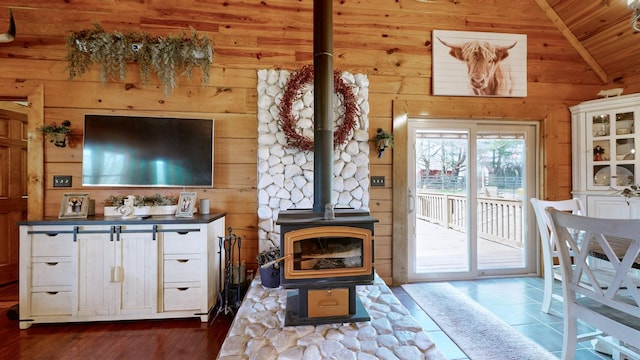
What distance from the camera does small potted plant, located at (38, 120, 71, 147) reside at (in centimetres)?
274

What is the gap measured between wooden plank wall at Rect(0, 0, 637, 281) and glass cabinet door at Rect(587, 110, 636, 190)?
252 millimetres

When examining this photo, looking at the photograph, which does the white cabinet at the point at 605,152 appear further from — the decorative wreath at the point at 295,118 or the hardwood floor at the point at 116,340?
the hardwood floor at the point at 116,340

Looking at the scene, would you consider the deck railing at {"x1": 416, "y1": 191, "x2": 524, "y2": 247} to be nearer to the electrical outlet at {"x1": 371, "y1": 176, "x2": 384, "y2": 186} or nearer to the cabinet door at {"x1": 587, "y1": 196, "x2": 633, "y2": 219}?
the electrical outlet at {"x1": 371, "y1": 176, "x2": 384, "y2": 186}

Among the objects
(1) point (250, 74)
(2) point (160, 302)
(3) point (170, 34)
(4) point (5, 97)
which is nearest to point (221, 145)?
(1) point (250, 74)

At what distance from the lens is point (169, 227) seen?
8.05ft

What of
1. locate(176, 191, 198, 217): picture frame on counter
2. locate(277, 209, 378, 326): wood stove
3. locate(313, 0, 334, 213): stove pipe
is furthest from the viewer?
locate(176, 191, 198, 217): picture frame on counter

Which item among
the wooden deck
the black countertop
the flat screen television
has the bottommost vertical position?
the wooden deck

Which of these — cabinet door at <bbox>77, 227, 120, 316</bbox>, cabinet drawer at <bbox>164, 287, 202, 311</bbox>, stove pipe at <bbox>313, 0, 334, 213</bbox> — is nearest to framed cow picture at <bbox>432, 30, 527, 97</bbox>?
stove pipe at <bbox>313, 0, 334, 213</bbox>

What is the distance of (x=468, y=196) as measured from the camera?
3.47 m

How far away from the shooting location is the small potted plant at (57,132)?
2.74 metres

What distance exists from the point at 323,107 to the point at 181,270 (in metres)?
1.88

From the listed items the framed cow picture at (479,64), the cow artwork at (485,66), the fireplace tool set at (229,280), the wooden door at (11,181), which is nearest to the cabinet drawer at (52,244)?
the fireplace tool set at (229,280)

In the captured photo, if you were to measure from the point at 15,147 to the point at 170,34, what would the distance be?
234cm

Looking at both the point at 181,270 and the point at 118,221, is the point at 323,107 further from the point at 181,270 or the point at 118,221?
the point at 118,221
